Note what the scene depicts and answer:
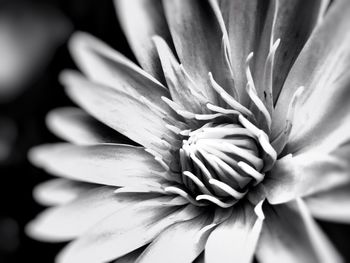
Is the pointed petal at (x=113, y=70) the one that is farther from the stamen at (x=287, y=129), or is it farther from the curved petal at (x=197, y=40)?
the stamen at (x=287, y=129)

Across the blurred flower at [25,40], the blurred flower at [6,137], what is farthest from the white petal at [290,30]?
the blurred flower at [6,137]

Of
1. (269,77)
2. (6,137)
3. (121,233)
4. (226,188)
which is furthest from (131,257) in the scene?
(6,137)

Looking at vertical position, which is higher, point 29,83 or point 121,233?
point 29,83

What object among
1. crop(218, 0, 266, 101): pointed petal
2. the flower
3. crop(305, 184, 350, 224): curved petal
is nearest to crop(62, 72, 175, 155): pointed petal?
the flower

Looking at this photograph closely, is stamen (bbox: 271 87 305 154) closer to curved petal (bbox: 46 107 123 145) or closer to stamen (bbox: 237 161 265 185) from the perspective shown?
stamen (bbox: 237 161 265 185)

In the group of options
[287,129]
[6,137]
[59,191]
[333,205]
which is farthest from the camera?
[6,137]

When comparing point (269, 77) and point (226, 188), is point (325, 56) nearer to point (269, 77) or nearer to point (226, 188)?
point (269, 77)
